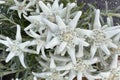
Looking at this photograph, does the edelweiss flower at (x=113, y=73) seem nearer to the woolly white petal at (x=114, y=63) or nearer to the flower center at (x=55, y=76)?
the woolly white petal at (x=114, y=63)

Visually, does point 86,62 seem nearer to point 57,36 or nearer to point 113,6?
point 57,36

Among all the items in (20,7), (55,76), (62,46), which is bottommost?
(55,76)

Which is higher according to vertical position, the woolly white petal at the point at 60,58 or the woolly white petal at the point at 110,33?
the woolly white petal at the point at 110,33

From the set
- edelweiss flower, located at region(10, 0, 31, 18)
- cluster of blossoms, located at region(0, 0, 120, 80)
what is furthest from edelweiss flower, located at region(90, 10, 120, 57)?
edelweiss flower, located at region(10, 0, 31, 18)

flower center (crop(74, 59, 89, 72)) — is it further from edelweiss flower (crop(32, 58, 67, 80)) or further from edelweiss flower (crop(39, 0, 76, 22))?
edelweiss flower (crop(39, 0, 76, 22))

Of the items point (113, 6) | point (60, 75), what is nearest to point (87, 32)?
point (60, 75)

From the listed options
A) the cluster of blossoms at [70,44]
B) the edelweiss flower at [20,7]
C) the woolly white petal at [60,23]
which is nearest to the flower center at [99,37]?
the cluster of blossoms at [70,44]

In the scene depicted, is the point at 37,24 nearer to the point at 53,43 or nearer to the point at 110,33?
the point at 53,43

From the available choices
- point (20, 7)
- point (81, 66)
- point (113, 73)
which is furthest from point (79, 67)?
point (20, 7)
